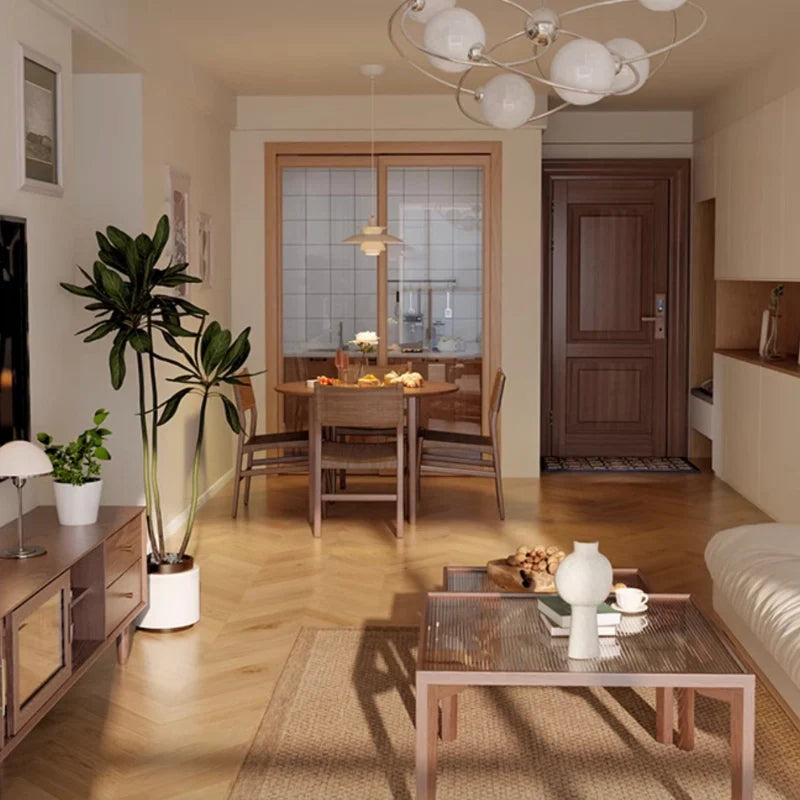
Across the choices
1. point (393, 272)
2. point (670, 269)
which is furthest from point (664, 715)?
point (670, 269)

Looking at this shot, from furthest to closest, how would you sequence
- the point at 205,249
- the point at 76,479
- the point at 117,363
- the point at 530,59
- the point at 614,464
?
1. the point at 614,464
2. the point at 205,249
3. the point at 117,363
4. the point at 76,479
5. the point at 530,59

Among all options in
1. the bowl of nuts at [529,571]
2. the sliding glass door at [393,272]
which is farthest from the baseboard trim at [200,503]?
the bowl of nuts at [529,571]

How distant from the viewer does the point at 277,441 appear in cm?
771

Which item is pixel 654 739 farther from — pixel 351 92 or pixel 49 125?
pixel 351 92

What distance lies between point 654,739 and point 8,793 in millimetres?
1875

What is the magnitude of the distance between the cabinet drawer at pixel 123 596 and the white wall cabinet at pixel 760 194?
13.6ft

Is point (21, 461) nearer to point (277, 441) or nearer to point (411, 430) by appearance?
point (411, 430)

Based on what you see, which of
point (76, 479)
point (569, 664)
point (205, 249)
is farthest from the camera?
point (205, 249)

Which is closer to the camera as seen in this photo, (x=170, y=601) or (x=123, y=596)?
(x=123, y=596)

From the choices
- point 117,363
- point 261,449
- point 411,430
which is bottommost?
point 261,449

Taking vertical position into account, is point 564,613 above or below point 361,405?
below

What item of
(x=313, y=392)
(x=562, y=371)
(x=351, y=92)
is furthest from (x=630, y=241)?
(x=313, y=392)

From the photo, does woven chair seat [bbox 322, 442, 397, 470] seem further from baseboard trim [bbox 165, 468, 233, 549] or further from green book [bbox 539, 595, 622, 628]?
green book [bbox 539, 595, 622, 628]

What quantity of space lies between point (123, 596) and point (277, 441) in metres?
3.16
